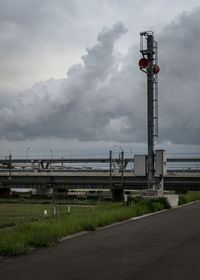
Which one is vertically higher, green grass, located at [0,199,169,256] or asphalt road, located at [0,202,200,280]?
green grass, located at [0,199,169,256]

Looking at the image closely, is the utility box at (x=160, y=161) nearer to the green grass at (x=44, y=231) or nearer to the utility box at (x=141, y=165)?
the utility box at (x=141, y=165)

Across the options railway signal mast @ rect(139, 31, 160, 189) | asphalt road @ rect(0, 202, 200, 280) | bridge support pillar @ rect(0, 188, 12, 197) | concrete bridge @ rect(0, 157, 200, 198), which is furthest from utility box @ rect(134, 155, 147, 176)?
bridge support pillar @ rect(0, 188, 12, 197)

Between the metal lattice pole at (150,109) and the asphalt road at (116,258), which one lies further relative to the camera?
the metal lattice pole at (150,109)

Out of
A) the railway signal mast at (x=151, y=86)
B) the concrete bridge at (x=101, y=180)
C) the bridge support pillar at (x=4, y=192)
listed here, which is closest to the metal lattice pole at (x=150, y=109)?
the railway signal mast at (x=151, y=86)

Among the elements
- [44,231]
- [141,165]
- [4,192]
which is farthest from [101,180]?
[44,231]

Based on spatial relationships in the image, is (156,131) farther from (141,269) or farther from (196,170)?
(196,170)

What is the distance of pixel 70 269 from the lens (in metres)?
8.93

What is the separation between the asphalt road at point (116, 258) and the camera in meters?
8.51

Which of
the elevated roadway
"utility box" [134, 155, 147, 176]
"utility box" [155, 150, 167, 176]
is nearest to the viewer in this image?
"utility box" [155, 150, 167, 176]

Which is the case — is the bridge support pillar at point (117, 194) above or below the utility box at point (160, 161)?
below

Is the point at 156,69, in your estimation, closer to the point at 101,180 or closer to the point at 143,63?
the point at 143,63

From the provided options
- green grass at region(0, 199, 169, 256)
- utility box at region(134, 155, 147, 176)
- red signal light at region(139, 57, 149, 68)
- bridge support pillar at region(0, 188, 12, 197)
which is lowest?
bridge support pillar at region(0, 188, 12, 197)

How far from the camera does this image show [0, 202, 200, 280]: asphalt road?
8.51 metres

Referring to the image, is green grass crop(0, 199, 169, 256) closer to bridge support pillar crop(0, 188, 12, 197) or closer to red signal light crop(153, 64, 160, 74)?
red signal light crop(153, 64, 160, 74)
